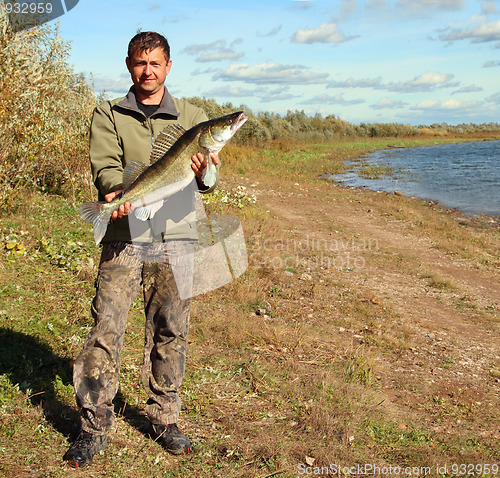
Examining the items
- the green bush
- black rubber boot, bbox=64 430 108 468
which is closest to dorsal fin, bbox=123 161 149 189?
black rubber boot, bbox=64 430 108 468

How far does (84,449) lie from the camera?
10.4 feet

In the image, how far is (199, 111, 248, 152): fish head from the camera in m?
2.84

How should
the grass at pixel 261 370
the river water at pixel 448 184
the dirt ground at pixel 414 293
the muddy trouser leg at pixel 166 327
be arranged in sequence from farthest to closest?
the river water at pixel 448 184 → the dirt ground at pixel 414 293 → the grass at pixel 261 370 → the muddy trouser leg at pixel 166 327

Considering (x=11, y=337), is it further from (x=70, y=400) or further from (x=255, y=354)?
(x=255, y=354)

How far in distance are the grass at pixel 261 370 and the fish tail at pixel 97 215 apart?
1.51 meters

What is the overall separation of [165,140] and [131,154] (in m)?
0.33

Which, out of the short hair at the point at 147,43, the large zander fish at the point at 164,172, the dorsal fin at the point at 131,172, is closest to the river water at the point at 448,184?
the short hair at the point at 147,43

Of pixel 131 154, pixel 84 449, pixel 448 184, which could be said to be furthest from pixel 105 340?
pixel 448 184

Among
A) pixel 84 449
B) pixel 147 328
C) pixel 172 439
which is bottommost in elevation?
pixel 172 439

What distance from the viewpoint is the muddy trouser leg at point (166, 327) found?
11.0 feet

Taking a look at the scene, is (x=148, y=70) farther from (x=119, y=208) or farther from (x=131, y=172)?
(x=119, y=208)

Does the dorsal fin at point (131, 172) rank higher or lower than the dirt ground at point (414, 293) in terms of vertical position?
higher

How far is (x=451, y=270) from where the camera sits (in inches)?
390

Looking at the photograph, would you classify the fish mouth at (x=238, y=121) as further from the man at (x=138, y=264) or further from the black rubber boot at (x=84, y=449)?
the black rubber boot at (x=84, y=449)
